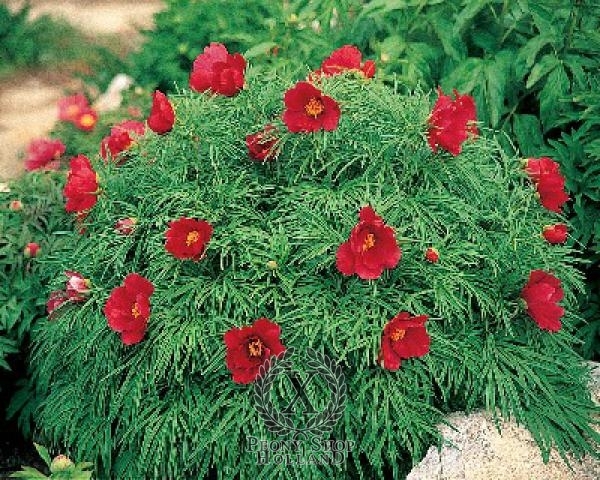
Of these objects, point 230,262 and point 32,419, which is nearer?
point 230,262

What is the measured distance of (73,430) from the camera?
2736mm

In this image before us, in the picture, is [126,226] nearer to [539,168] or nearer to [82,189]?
[82,189]

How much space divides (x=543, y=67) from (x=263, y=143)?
1218 mm

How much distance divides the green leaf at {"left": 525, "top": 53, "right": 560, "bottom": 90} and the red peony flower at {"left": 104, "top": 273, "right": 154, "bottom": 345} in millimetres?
1638

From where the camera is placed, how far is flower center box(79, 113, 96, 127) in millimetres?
3967

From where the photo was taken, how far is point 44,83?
645 cm

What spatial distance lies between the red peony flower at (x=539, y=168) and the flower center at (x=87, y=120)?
6.33ft

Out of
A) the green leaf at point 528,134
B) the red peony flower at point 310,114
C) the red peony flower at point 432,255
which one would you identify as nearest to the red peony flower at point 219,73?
the red peony flower at point 310,114

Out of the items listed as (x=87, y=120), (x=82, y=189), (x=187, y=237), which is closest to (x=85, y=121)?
(x=87, y=120)

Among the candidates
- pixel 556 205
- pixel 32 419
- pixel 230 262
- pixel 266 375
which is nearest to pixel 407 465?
pixel 266 375

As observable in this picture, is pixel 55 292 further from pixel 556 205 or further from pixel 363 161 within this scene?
pixel 556 205

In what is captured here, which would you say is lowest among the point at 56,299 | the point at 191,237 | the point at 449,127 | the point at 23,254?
the point at 23,254

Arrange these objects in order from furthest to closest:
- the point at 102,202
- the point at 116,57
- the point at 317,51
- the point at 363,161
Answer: the point at 116,57 → the point at 317,51 → the point at 102,202 → the point at 363,161

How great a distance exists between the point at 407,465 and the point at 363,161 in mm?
870
